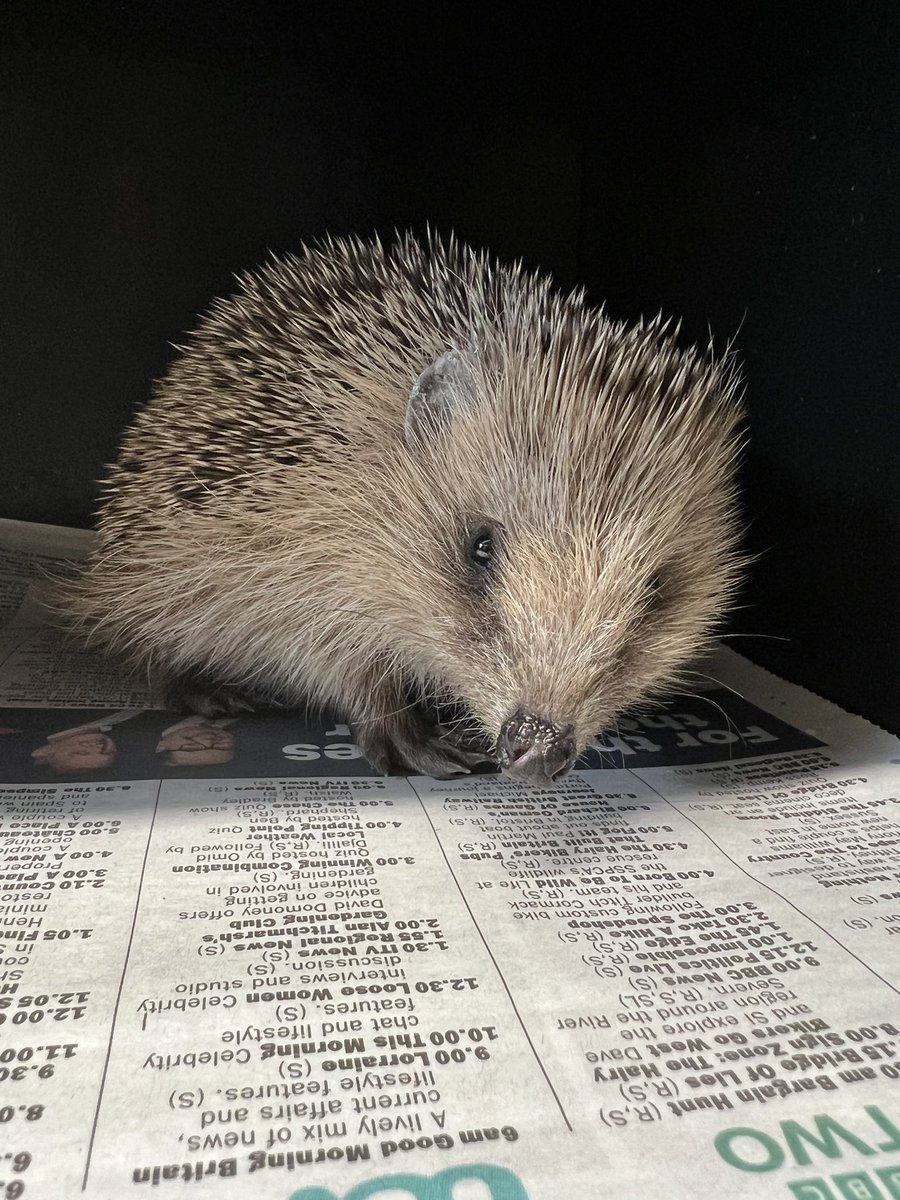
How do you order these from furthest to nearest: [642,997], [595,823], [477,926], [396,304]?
[396,304]
[595,823]
[477,926]
[642,997]

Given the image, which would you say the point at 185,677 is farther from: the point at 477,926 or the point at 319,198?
the point at 319,198

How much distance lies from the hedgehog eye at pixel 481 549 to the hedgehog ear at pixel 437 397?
0.18 meters

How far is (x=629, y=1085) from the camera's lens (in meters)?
0.69

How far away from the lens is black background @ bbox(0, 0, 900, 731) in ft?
5.12

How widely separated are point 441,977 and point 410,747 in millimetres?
596

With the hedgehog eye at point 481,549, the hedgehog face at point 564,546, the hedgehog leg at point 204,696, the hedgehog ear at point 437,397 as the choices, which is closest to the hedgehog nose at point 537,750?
the hedgehog face at point 564,546

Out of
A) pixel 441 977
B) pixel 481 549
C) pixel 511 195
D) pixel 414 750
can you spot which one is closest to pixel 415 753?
pixel 414 750

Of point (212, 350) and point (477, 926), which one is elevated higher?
point (212, 350)

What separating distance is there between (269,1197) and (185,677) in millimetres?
1183

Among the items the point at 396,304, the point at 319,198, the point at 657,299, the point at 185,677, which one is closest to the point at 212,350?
the point at 396,304

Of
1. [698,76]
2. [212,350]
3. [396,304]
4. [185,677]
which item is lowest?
[185,677]

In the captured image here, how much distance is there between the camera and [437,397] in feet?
4.51

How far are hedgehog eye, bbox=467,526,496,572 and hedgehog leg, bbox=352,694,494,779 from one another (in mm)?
301

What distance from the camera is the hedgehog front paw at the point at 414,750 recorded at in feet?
4.47
